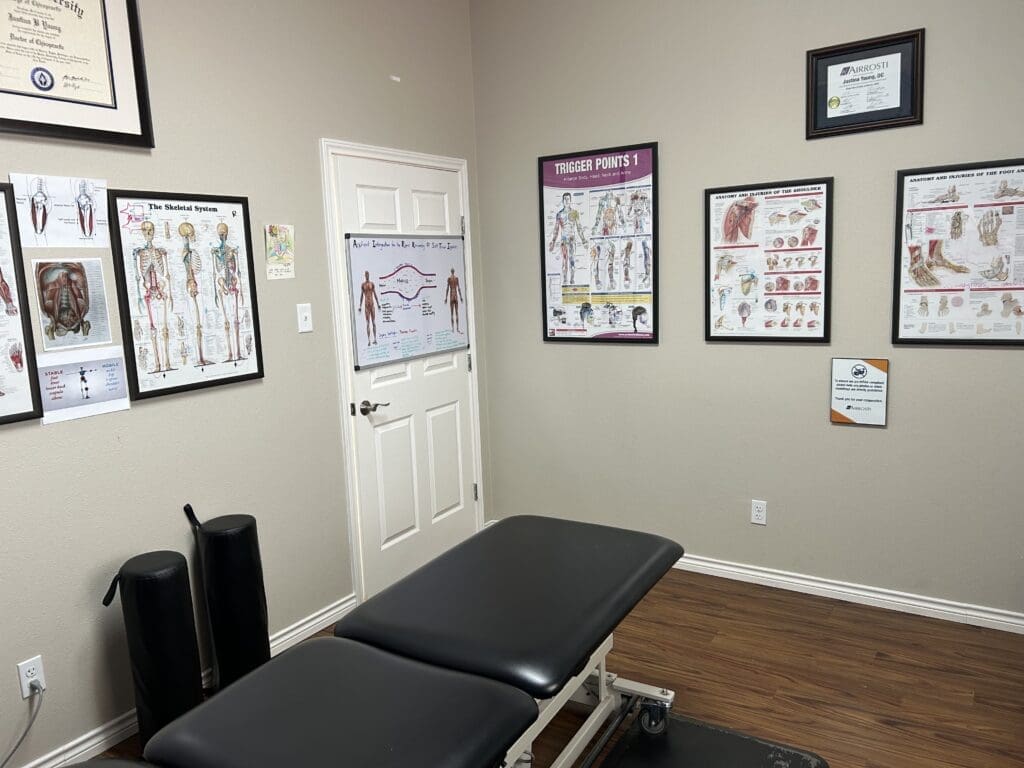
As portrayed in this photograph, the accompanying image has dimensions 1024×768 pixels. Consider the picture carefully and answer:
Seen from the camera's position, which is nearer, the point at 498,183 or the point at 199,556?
the point at 199,556

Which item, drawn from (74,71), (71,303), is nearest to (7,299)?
(71,303)

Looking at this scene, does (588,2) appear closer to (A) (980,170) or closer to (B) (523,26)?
(B) (523,26)

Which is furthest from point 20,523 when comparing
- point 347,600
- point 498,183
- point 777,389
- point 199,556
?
point 777,389

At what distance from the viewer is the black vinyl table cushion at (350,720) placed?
128 cm

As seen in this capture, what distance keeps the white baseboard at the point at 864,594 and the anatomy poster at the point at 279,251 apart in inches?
80.8

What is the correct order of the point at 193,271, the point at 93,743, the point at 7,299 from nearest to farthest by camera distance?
1. the point at 7,299
2. the point at 93,743
3. the point at 193,271

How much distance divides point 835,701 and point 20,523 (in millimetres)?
2629

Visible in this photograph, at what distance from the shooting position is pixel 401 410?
3.46 meters

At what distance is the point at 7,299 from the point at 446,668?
5.37 feet

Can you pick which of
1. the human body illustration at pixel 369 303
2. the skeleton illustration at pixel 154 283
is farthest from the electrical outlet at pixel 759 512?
the skeleton illustration at pixel 154 283

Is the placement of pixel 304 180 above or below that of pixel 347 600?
above

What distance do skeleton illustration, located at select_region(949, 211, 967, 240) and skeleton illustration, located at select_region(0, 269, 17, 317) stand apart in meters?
3.19

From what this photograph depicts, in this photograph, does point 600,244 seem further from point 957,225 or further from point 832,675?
point 832,675

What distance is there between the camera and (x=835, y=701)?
2.48 metres
